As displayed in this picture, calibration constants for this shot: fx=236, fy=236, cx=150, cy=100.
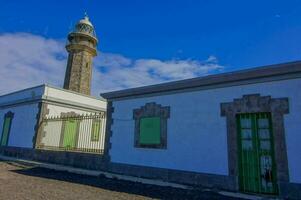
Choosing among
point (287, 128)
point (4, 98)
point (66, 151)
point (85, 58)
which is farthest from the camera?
point (85, 58)

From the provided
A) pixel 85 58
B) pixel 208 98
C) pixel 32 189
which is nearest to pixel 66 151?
pixel 32 189

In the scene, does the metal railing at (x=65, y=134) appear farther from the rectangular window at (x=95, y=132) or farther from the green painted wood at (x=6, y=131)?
the green painted wood at (x=6, y=131)

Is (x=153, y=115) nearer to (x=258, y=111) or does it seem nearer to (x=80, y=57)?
(x=258, y=111)

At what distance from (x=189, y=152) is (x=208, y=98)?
69.7 inches

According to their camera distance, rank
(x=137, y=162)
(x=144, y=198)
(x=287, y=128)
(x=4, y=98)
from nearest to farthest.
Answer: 1. (x=144, y=198)
2. (x=287, y=128)
3. (x=137, y=162)
4. (x=4, y=98)

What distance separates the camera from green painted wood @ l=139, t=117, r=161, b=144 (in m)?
8.22

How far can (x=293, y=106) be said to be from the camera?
5.94 meters

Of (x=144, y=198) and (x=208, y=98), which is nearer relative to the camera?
(x=144, y=198)

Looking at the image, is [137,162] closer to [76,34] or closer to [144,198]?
[144,198]

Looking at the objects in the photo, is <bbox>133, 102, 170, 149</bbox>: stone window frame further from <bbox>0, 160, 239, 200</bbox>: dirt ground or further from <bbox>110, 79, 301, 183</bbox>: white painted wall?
<bbox>0, 160, 239, 200</bbox>: dirt ground

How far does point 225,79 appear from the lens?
6984 millimetres

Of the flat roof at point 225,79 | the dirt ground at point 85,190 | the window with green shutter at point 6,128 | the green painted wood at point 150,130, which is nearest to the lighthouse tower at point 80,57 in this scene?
the window with green shutter at point 6,128

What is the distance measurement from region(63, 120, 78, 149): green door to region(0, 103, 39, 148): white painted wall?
1761 millimetres

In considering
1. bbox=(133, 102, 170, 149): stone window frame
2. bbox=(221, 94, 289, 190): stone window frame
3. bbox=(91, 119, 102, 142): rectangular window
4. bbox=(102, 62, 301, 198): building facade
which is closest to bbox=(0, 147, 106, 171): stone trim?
bbox=(102, 62, 301, 198): building facade
